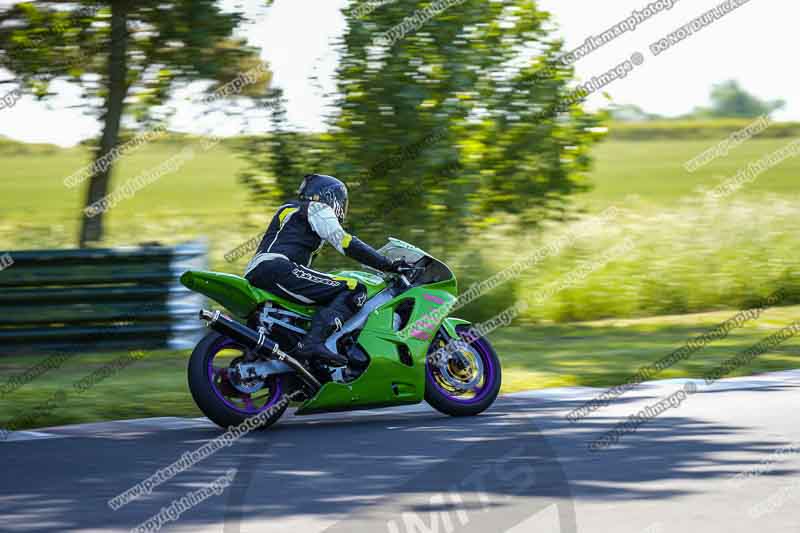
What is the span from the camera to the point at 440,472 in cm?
674

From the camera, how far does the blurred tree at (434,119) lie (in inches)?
586

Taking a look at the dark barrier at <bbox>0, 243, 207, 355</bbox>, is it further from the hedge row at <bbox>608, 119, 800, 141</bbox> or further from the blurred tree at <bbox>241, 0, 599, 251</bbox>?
the hedge row at <bbox>608, 119, 800, 141</bbox>

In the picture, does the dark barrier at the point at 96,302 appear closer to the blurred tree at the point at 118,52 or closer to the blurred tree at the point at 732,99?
the blurred tree at the point at 118,52

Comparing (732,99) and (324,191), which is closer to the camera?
(324,191)

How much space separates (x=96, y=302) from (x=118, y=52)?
382cm

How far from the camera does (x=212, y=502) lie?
6145 millimetres

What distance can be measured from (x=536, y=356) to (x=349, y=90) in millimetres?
4545

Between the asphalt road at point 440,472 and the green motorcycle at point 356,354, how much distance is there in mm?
219

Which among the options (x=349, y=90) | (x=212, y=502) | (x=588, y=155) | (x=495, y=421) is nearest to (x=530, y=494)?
(x=212, y=502)

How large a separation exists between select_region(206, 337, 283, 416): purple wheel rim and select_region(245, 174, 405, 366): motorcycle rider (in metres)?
0.30

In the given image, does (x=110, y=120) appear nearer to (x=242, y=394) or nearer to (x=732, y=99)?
(x=242, y=394)

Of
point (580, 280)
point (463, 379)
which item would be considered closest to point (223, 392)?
→ point (463, 379)

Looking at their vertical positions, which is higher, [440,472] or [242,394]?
[440,472]

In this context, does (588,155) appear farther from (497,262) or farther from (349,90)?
(349,90)
